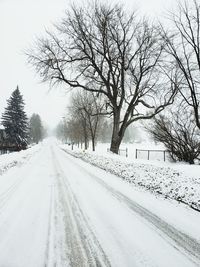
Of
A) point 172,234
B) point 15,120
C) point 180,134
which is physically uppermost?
point 15,120

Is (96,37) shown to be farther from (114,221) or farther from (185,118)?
(114,221)

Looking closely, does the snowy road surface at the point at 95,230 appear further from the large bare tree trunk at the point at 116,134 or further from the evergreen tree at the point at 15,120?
the evergreen tree at the point at 15,120

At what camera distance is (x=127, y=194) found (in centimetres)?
787

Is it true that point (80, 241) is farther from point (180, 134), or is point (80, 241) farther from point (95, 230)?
point (180, 134)

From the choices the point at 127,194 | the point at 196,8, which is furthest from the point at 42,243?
the point at 196,8

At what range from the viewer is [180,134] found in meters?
17.5

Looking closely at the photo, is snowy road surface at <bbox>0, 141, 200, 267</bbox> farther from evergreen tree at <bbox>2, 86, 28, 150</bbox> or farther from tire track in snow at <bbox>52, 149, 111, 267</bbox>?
evergreen tree at <bbox>2, 86, 28, 150</bbox>

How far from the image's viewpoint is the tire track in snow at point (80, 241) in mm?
3449

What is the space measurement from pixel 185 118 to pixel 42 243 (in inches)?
604

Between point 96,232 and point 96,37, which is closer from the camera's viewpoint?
point 96,232

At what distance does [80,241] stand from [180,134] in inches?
587


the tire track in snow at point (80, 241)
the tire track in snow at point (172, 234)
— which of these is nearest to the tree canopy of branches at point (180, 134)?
the tire track in snow at point (172, 234)

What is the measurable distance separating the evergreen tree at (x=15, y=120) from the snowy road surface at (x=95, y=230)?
40.6m

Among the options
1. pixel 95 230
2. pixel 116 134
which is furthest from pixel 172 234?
pixel 116 134
